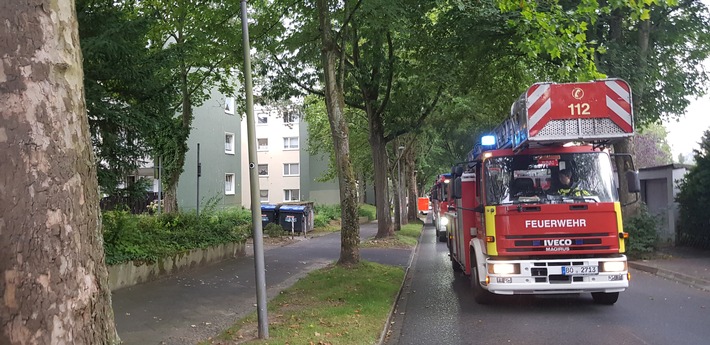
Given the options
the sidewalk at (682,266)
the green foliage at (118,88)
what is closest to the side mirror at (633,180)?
the sidewalk at (682,266)

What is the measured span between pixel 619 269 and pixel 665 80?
11832mm

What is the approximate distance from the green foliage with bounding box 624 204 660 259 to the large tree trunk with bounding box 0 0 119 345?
49.3 feet

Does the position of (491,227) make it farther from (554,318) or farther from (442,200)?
(442,200)

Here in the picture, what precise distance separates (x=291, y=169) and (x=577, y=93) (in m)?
45.7

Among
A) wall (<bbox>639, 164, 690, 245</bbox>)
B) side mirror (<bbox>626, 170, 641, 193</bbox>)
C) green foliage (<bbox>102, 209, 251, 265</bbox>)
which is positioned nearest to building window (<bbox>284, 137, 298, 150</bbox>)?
wall (<bbox>639, 164, 690, 245</bbox>)

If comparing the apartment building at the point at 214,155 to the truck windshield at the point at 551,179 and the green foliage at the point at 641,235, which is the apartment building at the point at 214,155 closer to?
the green foliage at the point at 641,235

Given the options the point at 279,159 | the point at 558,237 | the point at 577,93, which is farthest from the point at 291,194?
the point at 577,93

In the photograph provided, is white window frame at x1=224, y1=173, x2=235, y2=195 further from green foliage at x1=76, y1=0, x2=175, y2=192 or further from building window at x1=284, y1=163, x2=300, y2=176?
green foliage at x1=76, y1=0, x2=175, y2=192

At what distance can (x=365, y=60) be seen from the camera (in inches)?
718

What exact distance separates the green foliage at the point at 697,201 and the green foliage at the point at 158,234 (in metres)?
13.2

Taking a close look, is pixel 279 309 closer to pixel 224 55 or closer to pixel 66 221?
pixel 66 221

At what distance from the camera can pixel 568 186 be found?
814 cm

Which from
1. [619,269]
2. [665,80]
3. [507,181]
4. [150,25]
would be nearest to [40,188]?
[507,181]

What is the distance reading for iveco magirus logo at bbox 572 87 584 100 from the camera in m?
7.60
